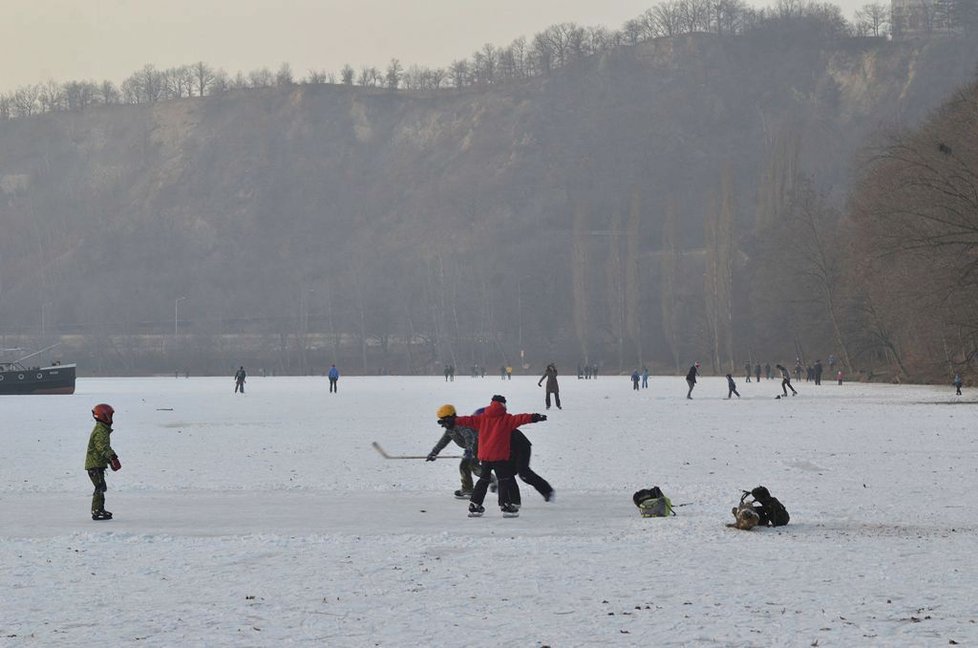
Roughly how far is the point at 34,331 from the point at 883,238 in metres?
137

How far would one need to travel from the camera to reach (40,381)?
72438 mm

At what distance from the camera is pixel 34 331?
16462 centimetres

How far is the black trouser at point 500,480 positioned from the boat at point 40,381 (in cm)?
5962

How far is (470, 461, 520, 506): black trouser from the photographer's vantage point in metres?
15.1

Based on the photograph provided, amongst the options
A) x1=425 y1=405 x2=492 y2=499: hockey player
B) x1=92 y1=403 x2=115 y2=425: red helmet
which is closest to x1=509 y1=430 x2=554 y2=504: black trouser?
x1=425 y1=405 x2=492 y2=499: hockey player

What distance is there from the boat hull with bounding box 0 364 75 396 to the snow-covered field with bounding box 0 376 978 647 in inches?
1886

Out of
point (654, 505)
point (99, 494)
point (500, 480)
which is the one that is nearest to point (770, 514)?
point (654, 505)

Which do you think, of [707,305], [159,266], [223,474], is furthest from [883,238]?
[159,266]

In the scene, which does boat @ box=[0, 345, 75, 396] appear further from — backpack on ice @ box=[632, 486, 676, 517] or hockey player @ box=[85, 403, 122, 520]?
backpack on ice @ box=[632, 486, 676, 517]

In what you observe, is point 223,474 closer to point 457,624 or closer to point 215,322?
point 457,624

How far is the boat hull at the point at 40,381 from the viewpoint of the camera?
7150 cm

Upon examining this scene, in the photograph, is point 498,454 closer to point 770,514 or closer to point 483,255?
point 770,514

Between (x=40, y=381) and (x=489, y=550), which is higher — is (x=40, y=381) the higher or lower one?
the higher one

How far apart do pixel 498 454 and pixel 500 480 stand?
32cm
